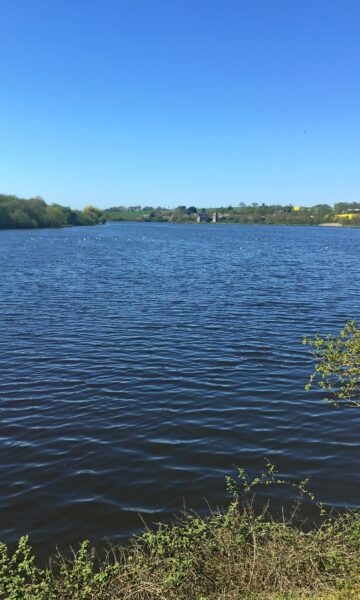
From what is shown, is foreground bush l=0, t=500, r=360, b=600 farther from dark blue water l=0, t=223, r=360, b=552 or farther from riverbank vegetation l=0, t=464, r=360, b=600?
dark blue water l=0, t=223, r=360, b=552

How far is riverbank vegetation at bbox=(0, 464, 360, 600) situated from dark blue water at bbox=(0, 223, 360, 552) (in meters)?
1.30

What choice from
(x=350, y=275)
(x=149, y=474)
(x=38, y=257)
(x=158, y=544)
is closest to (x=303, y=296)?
(x=350, y=275)

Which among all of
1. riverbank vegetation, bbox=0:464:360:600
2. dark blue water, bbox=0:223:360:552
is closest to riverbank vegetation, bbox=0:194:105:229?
dark blue water, bbox=0:223:360:552

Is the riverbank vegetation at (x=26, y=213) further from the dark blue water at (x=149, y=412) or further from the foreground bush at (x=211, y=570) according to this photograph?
the foreground bush at (x=211, y=570)

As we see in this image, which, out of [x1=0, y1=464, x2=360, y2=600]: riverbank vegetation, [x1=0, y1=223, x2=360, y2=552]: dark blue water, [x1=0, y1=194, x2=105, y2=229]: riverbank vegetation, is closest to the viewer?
[x1=0, y1=464, x2=360, y2=600]: riverbank vegetation

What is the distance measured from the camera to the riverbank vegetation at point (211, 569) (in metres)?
7.21

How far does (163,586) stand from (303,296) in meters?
31.4

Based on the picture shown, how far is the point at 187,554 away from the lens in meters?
8.09

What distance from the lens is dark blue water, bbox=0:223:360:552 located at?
430 inches

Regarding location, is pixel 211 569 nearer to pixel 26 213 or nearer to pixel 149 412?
pixel 149 412

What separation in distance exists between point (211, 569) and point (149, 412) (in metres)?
7.73

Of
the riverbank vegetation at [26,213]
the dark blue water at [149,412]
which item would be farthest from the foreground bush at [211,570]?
the riverbank vegetation at [26,213]

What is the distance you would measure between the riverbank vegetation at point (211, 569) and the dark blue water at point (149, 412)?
1.30 meters

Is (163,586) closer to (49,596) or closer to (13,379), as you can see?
(49,596)
